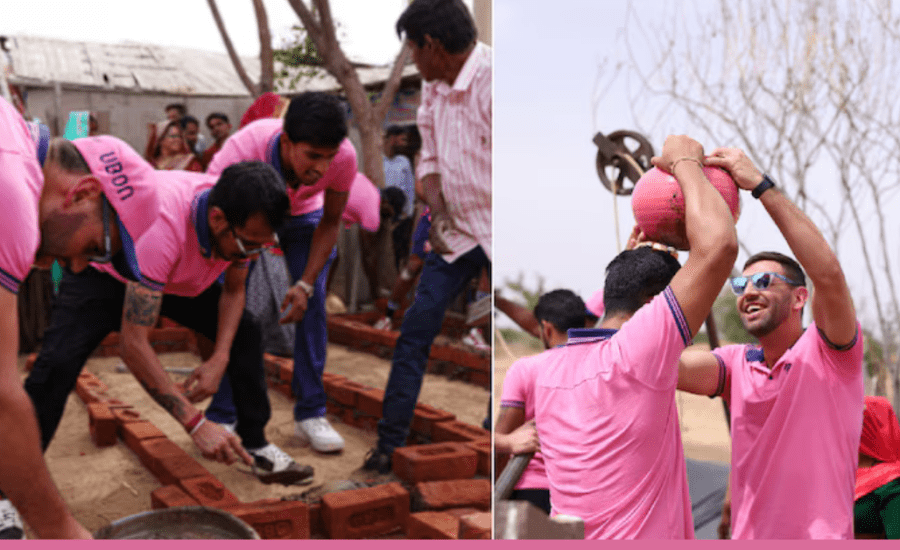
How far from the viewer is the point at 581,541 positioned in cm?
121

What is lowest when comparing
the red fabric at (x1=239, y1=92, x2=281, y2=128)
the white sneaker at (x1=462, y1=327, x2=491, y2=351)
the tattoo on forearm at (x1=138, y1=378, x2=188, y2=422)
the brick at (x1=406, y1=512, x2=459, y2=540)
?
the white sneaker at (x1=462, y1=327, x2=491, y2=351)

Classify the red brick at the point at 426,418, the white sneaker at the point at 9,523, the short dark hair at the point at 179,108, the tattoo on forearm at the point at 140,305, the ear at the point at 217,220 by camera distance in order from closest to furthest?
the white sneaker at the point at 9,523 < the tattoo on forearm at the point at 140,305 < the ear at the point at 217,220 < the red brick at the point at 426,418 < the short dark hair at the point at 179,108

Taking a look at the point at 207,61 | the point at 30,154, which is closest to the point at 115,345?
the point at 30,154

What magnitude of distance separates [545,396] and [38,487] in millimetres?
1243

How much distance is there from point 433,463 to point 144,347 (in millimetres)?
1328

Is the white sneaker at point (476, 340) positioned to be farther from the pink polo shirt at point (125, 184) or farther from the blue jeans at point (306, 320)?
the pink polo shirt at point (125, 184)

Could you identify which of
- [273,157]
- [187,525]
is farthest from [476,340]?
[187,525]

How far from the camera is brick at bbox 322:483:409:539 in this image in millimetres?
2980

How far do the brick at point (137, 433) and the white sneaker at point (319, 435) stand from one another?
0.70 m

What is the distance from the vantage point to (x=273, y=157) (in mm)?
3674

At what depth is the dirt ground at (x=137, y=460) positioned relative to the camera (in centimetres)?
332

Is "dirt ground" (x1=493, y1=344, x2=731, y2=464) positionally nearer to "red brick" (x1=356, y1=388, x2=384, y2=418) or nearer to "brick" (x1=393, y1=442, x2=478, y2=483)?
"red brick" (x1=356, y1=388, x2=384, y2=418)

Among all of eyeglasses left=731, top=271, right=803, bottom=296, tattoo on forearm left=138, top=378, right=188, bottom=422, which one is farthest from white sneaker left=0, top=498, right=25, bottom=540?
eyeglasses left=731, top=271, right=803, bottom=296

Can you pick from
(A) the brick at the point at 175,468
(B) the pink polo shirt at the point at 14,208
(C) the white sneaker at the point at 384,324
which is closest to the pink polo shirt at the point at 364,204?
(C) the white sneaker at the point at 384,324
